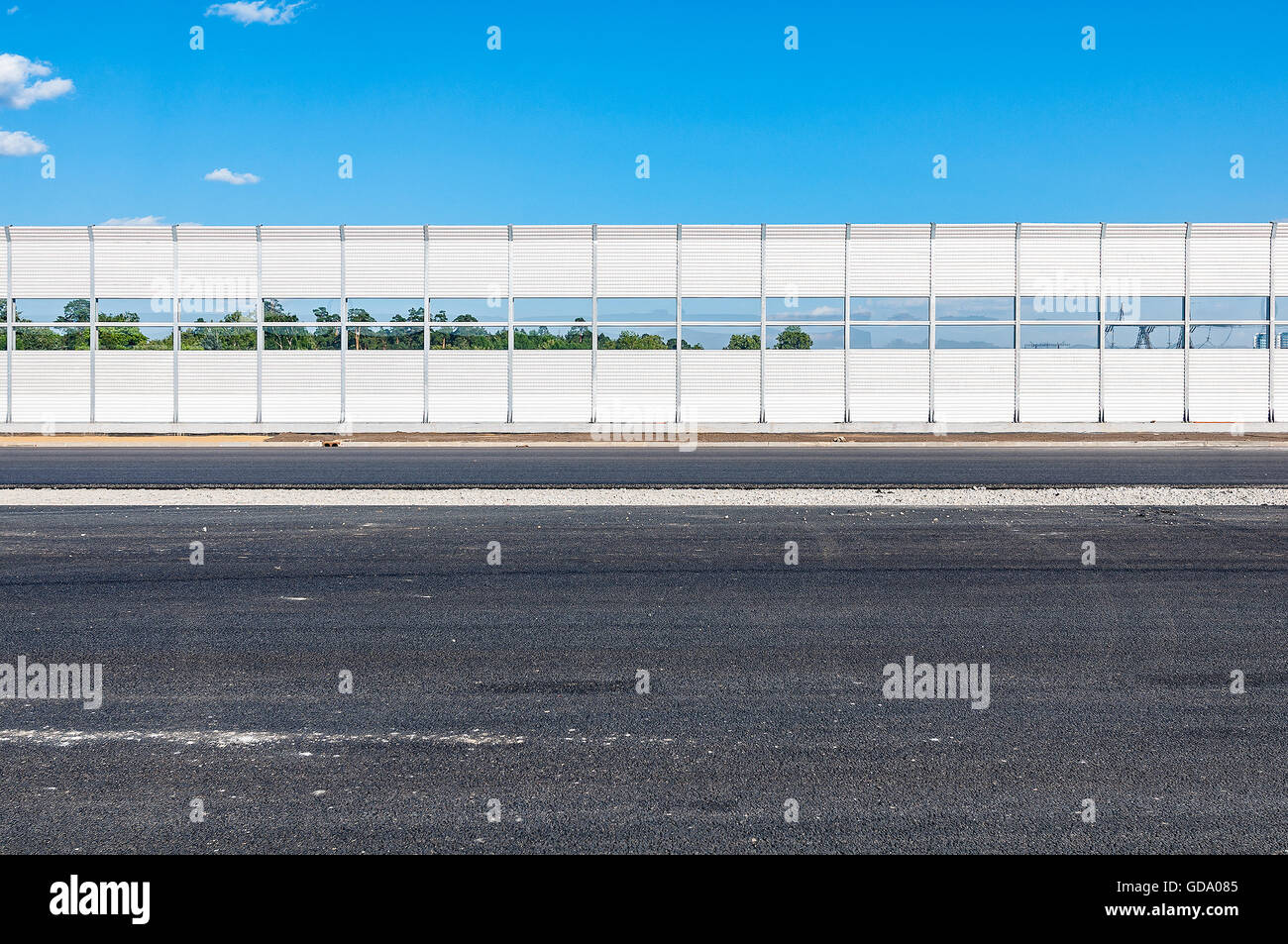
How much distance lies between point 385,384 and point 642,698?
33.1 m

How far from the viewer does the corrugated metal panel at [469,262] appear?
1485 inches

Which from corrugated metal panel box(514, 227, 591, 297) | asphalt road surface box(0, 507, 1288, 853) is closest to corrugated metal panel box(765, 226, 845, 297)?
corrugated metal panel box(514, 227, 591, 297)

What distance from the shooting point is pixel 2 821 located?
15.3 feet

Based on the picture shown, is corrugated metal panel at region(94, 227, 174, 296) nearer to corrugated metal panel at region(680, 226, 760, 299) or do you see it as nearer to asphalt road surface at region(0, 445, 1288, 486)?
asphalt road surface at region(0, 445, 1288, 486)

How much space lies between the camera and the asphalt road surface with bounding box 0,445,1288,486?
1973 cm

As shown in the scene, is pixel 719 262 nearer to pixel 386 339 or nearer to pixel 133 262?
pixel 386 339

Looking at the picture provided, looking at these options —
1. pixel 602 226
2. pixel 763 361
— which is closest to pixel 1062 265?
pixel 763 361

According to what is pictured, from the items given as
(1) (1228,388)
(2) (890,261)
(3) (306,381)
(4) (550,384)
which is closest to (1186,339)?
(1) (1228,388)

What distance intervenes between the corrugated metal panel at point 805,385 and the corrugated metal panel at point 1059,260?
6.99 metres

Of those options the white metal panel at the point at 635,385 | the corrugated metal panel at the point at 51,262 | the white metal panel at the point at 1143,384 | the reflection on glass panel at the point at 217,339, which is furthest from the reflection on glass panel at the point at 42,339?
the white metal panel at the point at 1143,384

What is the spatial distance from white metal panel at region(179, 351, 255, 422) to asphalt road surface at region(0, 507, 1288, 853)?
26825 mm

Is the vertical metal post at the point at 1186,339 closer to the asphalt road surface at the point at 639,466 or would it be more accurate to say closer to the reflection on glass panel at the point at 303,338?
the asphalt road surface at the point at 639,466
